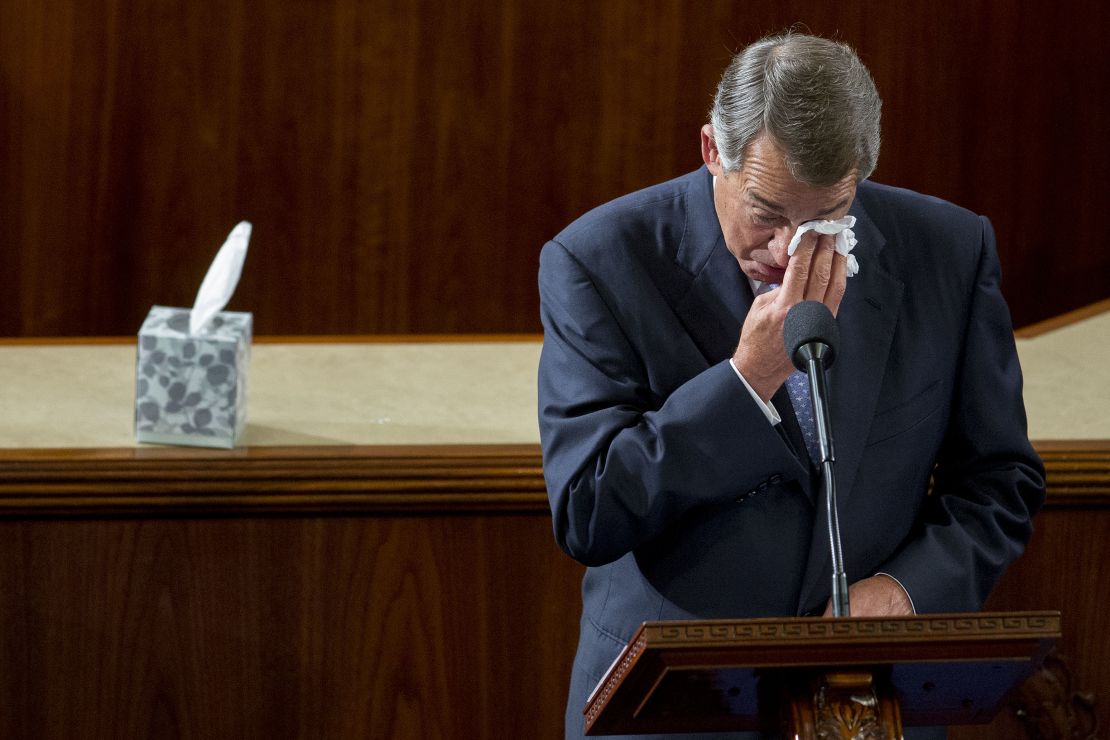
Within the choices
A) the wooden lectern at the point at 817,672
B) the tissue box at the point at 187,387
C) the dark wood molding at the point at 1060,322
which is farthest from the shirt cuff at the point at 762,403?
the dark wood molding at the point at 1060,322

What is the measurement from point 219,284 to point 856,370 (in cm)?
113

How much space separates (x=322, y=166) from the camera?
350cm

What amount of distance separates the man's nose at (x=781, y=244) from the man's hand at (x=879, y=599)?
0.33 m

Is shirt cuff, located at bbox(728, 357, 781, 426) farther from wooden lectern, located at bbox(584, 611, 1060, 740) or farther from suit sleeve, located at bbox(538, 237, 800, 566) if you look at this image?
wooden lectern, located at bbox(584, 611, 1060, 740)

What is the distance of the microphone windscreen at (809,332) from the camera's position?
1400 mm

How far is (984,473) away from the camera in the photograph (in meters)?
1.72

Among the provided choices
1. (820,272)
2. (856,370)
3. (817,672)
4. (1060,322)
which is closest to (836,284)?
(820,272)

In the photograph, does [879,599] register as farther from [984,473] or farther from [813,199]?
[813,199]

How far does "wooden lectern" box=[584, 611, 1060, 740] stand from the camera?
1.23 metres

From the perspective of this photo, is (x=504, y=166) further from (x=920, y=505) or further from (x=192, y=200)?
(x=920, y=505)

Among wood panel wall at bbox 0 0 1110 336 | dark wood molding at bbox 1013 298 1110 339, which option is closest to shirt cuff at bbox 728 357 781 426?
dark wood molding at bbox 1013 298 1110 339

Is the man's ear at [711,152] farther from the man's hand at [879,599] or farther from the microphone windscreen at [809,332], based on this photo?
the man's hand at [879,599]

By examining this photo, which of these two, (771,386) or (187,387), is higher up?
(771,386)

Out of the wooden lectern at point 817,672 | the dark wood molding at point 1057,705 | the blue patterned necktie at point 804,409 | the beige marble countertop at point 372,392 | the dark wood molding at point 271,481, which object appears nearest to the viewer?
the wooden lectern at point 817,672
